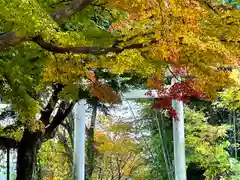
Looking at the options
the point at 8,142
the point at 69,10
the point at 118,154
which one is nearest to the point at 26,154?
the point at 8,142

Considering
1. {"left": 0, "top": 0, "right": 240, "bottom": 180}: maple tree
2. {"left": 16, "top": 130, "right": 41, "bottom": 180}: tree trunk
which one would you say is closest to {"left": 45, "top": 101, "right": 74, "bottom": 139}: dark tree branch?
{"left": 16, "top": 130, "right": 41, "bottom": 180}: tree trunk

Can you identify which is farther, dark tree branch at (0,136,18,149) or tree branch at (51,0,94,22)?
dark tree branch at (0,136,18,149)

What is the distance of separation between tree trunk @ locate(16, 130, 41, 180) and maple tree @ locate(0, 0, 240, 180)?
905 mm

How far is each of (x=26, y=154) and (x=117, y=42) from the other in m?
2.41

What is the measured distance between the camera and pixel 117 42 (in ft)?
7.12

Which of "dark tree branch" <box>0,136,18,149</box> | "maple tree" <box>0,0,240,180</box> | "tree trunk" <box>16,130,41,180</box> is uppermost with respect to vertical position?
"maple tree" <box>0,0,240,180</box>

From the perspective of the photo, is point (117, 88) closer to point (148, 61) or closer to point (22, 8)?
point (148, 61)

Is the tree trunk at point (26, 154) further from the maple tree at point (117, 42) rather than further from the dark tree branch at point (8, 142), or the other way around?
the maple tree at point (117, 42)

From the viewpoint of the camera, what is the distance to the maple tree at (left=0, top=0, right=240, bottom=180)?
1628 mm

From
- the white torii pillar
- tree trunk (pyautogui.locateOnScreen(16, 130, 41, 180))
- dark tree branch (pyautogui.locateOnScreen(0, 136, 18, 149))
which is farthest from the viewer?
the white torii pillar

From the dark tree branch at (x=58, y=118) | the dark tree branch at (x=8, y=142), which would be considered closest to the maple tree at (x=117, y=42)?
the dark tree branch at (x=58, y=118)

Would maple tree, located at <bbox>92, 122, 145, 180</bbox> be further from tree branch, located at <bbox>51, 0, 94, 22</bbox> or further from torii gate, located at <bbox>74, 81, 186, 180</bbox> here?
tree branch, located at <bbox>51, 0, 94, 22</bbox>

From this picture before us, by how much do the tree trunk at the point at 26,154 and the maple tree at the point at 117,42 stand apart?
0.90 metres

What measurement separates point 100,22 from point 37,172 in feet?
9.99
